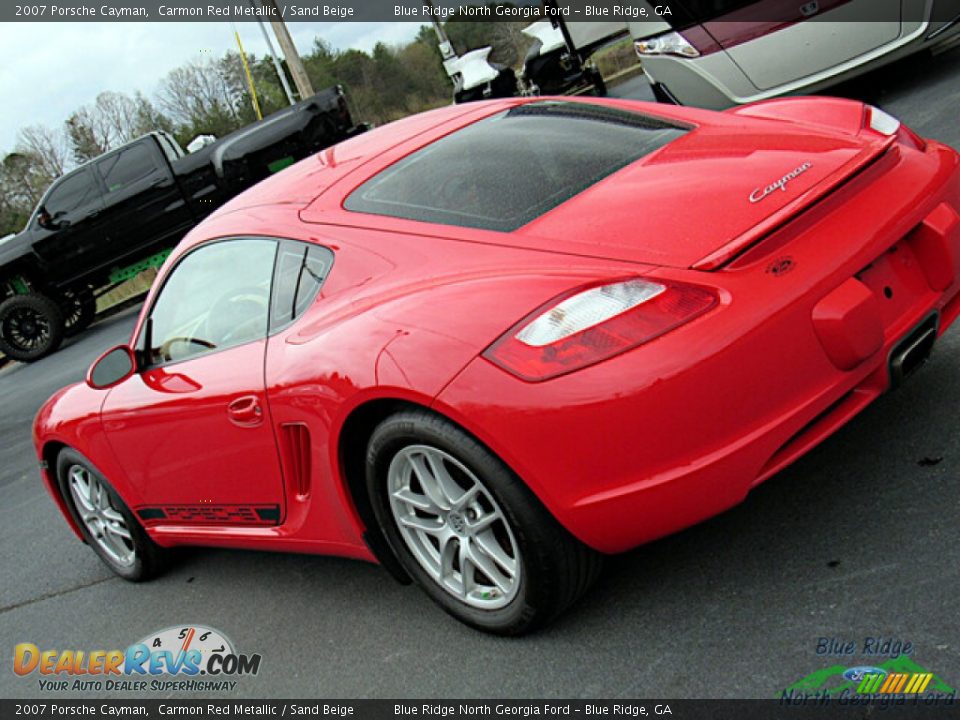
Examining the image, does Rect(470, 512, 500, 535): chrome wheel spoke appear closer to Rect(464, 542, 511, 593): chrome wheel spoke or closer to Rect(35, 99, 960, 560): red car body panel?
Rect(464, 542, 511, 593): chrome wheel spoke

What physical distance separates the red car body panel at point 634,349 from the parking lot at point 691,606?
0.32m

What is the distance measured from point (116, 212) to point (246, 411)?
12444 mm

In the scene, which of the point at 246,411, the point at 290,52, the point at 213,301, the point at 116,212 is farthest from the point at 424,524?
the point at 290,52

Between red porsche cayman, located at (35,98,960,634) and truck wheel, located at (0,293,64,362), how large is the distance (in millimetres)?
11575

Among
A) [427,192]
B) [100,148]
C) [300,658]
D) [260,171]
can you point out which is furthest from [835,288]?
[100,148]

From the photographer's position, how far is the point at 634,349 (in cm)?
256

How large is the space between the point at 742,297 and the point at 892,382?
55 centimetres

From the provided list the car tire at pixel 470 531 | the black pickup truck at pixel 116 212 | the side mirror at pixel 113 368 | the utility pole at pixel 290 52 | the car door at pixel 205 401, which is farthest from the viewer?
the utility pole at pixel 290 52

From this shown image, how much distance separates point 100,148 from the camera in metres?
55.0

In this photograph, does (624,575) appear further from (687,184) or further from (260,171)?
(260,171)

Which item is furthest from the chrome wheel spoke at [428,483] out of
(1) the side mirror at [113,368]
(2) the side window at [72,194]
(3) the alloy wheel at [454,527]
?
(2) the side window at [72,194]

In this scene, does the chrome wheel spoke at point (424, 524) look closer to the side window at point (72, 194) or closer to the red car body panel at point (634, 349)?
the red car body panel at point (634, 349)

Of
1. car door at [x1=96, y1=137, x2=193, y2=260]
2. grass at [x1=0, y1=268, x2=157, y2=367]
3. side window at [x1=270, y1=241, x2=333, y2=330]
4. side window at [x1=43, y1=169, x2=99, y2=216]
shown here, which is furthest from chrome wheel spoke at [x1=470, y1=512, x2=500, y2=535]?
grass at [x1=0, y1=268, x2=157, y2=367]

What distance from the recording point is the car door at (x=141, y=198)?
14883 mm
